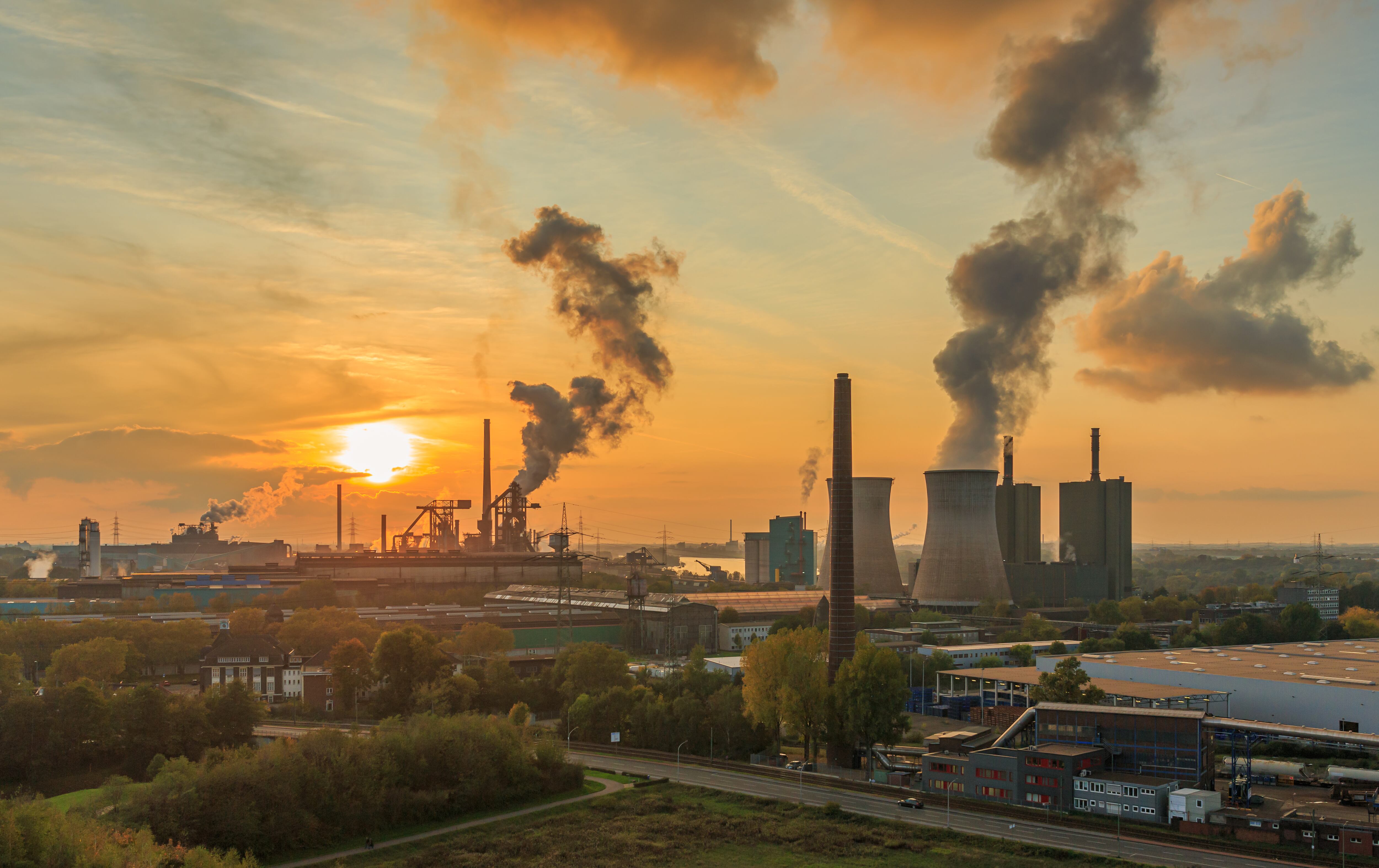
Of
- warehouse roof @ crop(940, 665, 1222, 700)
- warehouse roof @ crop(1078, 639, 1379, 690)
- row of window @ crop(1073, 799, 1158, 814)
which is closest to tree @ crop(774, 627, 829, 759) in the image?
row of window @ crop(1073, 799, 1158, 814)

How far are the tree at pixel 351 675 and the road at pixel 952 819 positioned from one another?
37.9 ft

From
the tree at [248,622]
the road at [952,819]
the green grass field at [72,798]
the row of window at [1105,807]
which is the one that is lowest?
the green grass field at [72,798]

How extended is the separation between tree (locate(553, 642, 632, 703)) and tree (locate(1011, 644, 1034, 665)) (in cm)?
2183

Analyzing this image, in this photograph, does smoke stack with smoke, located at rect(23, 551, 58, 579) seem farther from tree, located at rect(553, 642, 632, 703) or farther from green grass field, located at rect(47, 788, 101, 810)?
tree, located at rect(553, 642, 632, 703)

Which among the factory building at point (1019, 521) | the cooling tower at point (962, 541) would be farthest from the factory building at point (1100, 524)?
the cooling tower at point (962, 541)

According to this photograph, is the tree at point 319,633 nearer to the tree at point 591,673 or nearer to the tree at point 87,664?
the tree at point 87,664

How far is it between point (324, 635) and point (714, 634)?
22.5 meters

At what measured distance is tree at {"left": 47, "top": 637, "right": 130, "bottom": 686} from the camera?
4578 centimetres

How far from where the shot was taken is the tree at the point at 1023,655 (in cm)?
5250

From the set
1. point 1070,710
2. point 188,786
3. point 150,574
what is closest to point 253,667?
point 188,786

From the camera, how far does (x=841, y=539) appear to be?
37656mm

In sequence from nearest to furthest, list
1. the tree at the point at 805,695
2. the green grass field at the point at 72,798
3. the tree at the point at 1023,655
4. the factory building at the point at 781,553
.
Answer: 1. the green grass field at the point at 72,798
2. the tree at the point at 805,695
3. the tree at the point at 1023,655
4. the factory building at the point at 781,553

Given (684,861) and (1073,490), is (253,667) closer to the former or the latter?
(684,861)

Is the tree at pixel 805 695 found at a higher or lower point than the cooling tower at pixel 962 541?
lower
